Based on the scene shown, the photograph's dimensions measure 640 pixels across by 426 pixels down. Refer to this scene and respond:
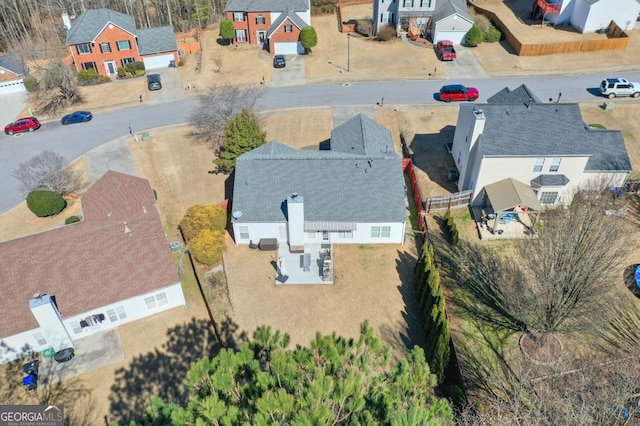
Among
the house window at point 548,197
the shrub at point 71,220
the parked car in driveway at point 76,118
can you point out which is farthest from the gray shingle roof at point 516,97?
the parked car in driveway at point 76,118

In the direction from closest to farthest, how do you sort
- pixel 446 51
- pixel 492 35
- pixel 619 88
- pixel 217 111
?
pixel 217 111
pixel 619 88
pixel 446 51
pixel 492 35

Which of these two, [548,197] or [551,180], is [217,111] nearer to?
[551,180]

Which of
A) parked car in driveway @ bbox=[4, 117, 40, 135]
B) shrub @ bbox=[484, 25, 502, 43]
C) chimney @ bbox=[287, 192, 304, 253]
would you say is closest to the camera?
chimney @ bbox=[287, 192, 304, 253]

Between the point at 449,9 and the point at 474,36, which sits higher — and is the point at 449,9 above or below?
above

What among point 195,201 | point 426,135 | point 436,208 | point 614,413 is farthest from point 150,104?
point 614,413

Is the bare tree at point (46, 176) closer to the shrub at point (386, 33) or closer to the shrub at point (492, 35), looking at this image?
the shrub at point (386, 33)

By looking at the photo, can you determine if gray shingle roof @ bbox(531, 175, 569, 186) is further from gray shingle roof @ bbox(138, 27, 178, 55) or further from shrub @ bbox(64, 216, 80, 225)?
gray shingle roof @ bbox(138, 27, 178, 55)

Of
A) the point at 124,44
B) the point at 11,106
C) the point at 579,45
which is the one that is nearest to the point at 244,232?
the point at 124,44


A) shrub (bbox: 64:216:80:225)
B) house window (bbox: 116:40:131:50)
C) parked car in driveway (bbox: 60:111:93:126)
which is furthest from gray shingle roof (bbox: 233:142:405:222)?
house window (bbox: 116:40:131:50)
